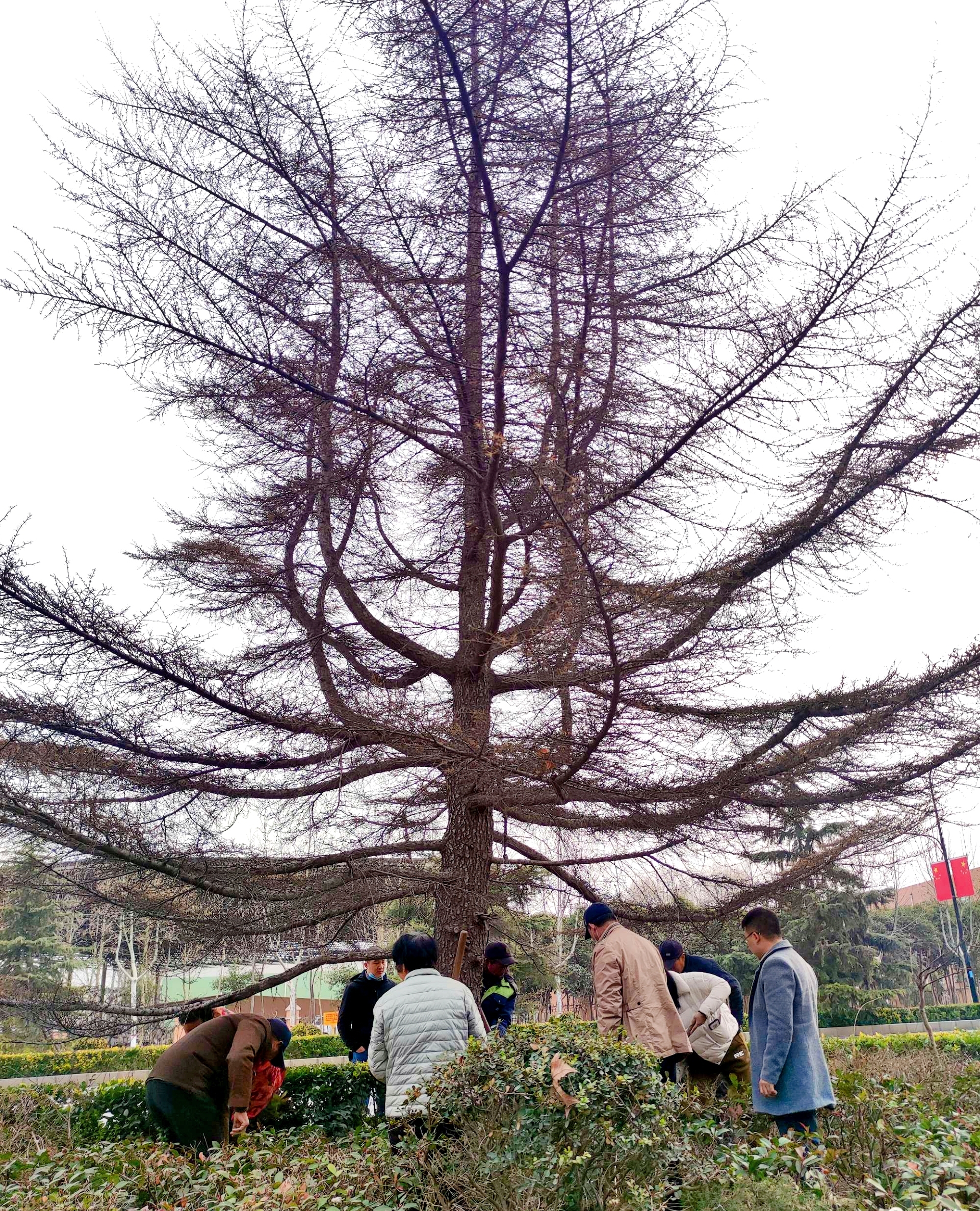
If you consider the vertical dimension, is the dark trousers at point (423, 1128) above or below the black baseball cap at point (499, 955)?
below

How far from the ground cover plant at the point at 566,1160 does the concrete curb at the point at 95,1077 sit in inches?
185

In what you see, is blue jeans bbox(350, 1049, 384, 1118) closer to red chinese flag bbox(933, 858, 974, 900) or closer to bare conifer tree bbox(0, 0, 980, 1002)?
bare conifer tree bbox(0, 0, 980, 1002)

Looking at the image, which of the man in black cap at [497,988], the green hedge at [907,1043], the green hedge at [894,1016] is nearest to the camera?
the man in black cap at [497,988]

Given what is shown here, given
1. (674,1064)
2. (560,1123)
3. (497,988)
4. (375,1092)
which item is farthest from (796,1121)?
(375,1092)

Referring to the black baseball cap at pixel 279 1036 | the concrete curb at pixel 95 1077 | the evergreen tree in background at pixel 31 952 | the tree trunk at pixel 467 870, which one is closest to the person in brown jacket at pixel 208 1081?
the black baseball cap at pixel 279 1036

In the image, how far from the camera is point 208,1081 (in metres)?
5.01

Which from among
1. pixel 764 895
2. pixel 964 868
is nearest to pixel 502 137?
pixel 764 895

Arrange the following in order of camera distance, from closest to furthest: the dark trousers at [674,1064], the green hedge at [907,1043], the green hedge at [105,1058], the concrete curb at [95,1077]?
the dark trousers at [674,1064]
the concrete curb at [95,1077]
the green hedge at [907,1043]
the green hedge at [105,1058]

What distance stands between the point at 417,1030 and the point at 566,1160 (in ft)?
4.60

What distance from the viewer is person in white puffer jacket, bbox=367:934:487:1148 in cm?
417

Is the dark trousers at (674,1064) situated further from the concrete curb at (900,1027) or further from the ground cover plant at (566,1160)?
the concrete curb at (900,1027)

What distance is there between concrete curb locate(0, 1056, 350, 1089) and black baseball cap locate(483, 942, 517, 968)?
346 cm

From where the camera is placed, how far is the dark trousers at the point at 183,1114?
Answer: 4.91 meters

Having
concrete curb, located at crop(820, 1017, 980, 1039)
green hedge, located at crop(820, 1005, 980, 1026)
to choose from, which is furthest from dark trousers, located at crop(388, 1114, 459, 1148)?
green hedge, located at crop(820, 1005, 980, 1026)
